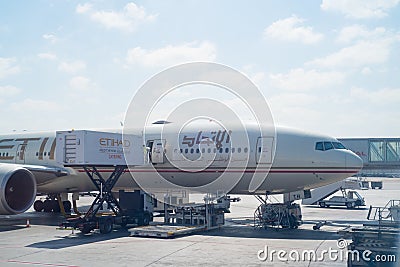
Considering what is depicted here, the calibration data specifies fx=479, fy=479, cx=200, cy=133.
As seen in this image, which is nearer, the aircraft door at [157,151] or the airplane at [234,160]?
the airplane at [234,160]

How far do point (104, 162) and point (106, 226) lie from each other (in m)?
2.57

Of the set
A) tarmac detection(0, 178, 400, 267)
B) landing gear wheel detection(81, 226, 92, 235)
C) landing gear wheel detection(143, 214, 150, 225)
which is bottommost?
tarmac detection(0, 178, 400, 267)

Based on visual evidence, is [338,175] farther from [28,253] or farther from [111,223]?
[28,253]

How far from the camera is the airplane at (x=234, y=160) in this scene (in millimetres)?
18594

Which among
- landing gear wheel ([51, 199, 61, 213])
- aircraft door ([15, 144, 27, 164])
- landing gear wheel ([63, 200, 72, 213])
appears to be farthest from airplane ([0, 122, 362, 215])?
landing gear wheel ([51, 199, 61, 213])

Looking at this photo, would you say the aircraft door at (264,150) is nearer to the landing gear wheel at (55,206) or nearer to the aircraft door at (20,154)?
the aircraft door at (20,154)

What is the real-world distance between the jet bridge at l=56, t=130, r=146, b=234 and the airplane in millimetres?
Answer: 1192

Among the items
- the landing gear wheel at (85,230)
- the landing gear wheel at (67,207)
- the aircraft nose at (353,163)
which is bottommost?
the landing gear wheel at (85,230)

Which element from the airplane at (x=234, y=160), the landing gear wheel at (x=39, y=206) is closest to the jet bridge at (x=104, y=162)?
the airplane at (x=234, y=160)

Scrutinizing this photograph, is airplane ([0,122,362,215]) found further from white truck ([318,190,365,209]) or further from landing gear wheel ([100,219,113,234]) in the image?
white truck ([318,190,365,209])

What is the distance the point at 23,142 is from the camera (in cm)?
2592

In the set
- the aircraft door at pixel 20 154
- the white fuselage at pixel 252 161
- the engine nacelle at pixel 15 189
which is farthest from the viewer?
the aircraft door at pixel 20 154

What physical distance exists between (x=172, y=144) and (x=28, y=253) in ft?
28.7

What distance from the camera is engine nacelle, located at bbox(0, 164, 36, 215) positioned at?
17.7m
